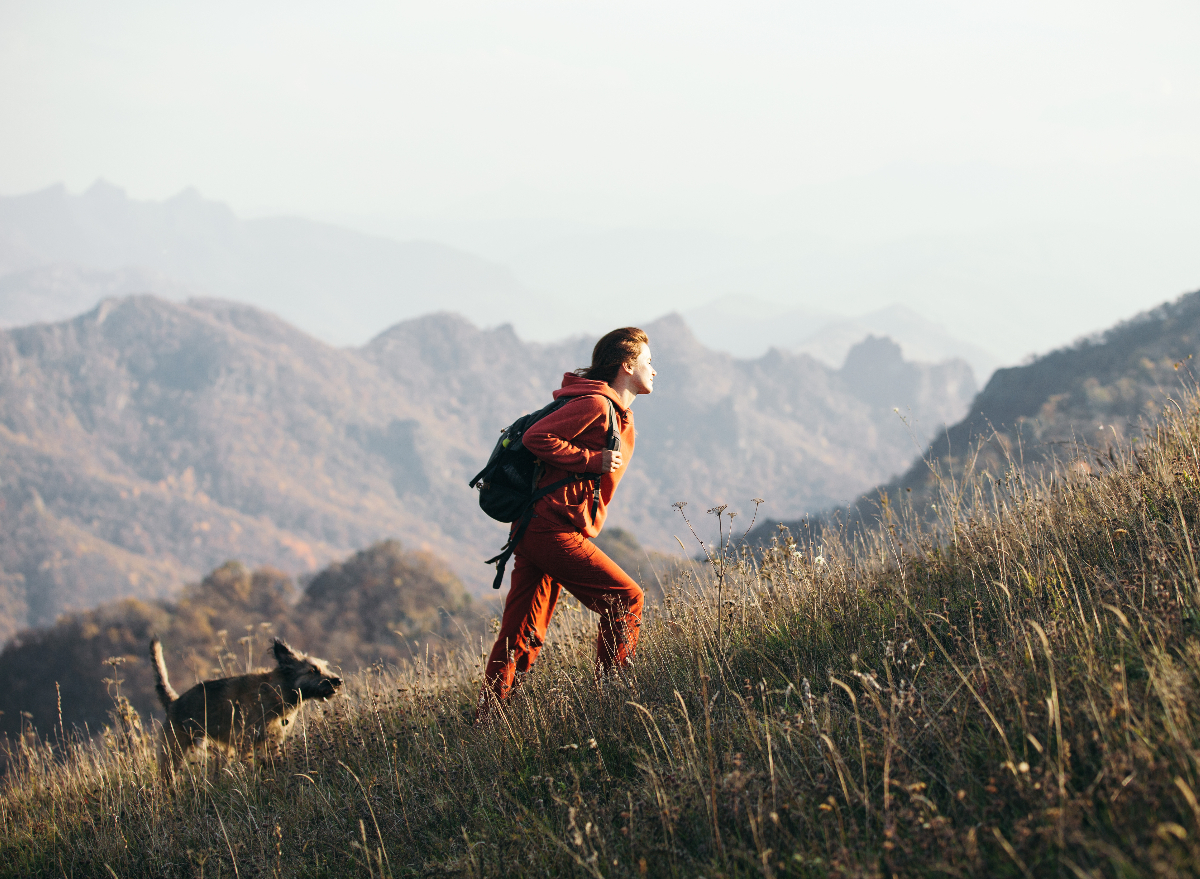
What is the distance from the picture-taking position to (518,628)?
4.11 meters

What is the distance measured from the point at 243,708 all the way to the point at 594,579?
2.80m

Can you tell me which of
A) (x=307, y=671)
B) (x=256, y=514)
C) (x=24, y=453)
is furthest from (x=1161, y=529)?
(x=24, y=453)

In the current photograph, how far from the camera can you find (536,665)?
4.74 m

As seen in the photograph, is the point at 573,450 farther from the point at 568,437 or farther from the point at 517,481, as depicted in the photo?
the point at 517,481

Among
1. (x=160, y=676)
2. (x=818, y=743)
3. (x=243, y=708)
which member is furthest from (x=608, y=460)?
(x=160, y=676)

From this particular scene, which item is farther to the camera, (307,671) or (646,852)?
(307,671)

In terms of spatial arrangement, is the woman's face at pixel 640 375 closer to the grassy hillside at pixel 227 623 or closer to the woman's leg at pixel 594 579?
the woman's leg at pixel 594 579

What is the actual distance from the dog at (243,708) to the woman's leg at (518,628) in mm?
1438

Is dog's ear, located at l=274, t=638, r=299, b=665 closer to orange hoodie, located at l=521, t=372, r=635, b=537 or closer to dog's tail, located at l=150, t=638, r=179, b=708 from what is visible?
dog's tail, located at l=150, t=638, r=179, b=708

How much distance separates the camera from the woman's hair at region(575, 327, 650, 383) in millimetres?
4074

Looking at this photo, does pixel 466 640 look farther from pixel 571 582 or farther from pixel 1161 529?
pixel 1161 529

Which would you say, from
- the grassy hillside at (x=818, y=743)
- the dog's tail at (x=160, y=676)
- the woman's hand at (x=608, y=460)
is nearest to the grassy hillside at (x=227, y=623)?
the dog's tail at (x=160, y=676)

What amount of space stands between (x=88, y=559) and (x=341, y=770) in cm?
15176

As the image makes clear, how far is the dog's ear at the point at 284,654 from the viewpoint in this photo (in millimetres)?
→ 5453
